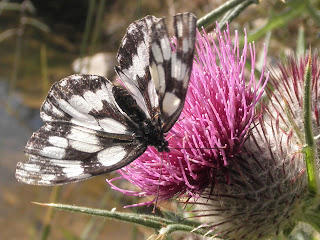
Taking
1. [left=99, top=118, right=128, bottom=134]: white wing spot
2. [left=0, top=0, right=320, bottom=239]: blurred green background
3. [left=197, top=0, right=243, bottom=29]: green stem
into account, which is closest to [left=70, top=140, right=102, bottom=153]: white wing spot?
[left=99, top=118, right=128, bottom=134]: white wing spot

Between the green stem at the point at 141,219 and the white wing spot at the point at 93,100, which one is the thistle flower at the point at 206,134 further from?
the white wing spot at the point at 93,100

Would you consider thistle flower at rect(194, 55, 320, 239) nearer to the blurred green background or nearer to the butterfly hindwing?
the butterfly hindwing

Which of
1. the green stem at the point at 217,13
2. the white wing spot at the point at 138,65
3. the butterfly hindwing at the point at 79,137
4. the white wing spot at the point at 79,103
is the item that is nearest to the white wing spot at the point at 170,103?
the butterfly hindwing at the point at 79,137

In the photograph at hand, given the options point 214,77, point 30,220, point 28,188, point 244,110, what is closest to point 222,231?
point 244,110

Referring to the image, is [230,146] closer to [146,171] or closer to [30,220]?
[146,171]

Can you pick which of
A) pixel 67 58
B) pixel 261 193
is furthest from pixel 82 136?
pixel 67 58

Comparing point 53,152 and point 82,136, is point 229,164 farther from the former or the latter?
point 53,152
